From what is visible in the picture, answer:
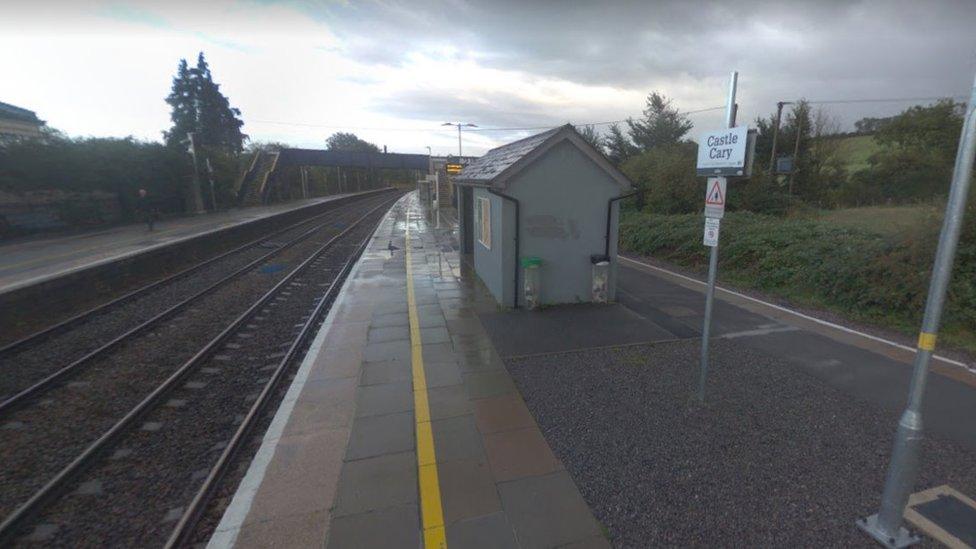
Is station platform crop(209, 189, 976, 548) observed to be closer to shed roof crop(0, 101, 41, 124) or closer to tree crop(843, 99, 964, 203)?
tree crop(843, 99, 964, 203)

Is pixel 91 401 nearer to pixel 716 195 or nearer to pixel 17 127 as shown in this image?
pixel 716 195

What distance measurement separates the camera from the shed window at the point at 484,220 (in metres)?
9.52

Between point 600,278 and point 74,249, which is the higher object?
point 600,278

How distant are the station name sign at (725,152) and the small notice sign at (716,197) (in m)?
0.10

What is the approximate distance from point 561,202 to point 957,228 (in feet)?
20.2

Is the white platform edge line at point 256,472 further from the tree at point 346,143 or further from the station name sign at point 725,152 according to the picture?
the tree at point 346,143

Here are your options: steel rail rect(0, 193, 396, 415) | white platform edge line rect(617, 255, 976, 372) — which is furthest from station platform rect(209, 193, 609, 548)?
white platform edge line rect(617, 255, 976, 372)

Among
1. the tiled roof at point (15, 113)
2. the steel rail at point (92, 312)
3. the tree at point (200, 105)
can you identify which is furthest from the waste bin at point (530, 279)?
the tree at point (200, 105)

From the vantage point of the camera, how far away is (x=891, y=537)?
2959 millimetres

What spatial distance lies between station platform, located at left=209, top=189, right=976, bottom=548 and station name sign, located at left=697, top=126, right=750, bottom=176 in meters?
2.68

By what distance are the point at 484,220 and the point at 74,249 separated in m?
15.4

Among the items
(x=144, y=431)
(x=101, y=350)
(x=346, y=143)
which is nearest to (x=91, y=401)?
(x=144, y=431)

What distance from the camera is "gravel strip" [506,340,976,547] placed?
126 inches

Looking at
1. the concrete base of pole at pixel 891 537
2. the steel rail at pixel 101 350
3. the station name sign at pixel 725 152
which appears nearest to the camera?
the concrete base of pole at pixel 891 537
